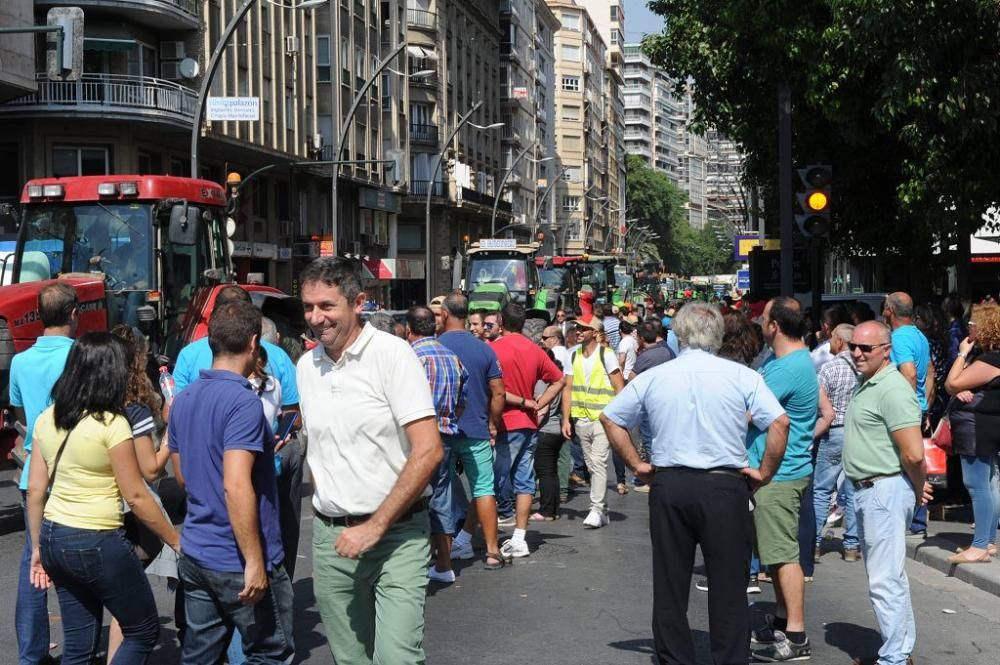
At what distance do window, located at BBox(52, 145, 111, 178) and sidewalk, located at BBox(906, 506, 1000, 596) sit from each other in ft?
81.9

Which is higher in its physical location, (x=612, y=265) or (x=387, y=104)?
(x=387, y=104)

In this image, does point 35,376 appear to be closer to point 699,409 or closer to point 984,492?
point 699,409

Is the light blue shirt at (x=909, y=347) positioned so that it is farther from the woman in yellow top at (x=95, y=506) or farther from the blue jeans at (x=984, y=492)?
the woman in yellow top at (x=95, y=506)

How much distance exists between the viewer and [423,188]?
63062 mm

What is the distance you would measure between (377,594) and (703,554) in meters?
1.67

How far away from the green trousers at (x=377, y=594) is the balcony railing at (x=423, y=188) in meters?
56.8

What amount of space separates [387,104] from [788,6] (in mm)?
38124

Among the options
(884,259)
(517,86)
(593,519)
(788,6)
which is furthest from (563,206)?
(593,519)

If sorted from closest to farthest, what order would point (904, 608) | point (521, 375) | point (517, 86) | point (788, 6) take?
1. point (904, 608)
2. point (521, 375)
3. point (788, 6)
4. point (517, 86)

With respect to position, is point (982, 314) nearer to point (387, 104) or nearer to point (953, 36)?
point (953, 36)

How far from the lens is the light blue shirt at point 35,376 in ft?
21.4

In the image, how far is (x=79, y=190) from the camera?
15.7 meters

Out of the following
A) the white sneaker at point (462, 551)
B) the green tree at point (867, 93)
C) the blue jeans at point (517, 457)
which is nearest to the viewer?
the white sneaker at point (462, 551)

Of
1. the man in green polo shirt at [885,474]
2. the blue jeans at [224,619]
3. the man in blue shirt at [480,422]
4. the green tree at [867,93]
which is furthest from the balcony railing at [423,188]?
the blue jeans at [224,619]
